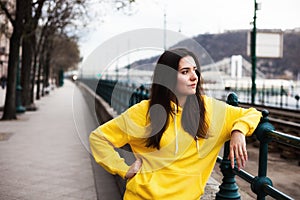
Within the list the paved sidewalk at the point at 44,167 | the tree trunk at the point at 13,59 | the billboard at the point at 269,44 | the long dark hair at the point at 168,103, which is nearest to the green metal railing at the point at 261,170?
the long dark hair at the point at 168,103

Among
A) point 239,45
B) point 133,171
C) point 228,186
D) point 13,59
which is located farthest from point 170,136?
point 239,45

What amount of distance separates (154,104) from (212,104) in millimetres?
358

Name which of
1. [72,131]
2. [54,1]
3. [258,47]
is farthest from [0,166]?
[258,47]

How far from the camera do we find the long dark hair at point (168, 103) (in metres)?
2.37

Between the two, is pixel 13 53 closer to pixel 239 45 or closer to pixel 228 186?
pixel 228 186

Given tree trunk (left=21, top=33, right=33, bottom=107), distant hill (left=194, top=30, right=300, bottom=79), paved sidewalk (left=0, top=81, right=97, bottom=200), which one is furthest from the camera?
distant hill (left=194, top=30, right=300, bottom=79)

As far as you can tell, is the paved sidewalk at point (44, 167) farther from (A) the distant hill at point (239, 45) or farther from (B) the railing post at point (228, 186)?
(A) the distant hill at point (239, 45)

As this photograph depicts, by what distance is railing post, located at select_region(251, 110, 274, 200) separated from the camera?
2.59m

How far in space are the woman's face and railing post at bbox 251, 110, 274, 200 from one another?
0.52 meters

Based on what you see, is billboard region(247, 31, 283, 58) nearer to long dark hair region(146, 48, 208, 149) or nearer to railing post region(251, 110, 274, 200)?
railing post region(251, 110, 274, 200)

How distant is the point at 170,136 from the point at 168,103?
7.1 inches

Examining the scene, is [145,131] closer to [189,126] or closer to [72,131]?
[189,126]

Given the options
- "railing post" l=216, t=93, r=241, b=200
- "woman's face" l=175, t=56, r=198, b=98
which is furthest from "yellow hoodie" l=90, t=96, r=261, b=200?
"railing post" l=216, t=93, r=241, b=200

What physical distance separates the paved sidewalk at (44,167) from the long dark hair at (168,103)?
3325 mm
